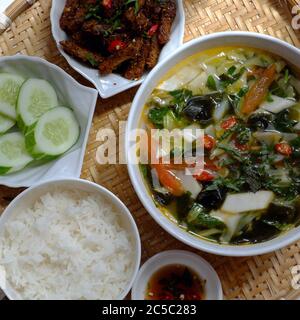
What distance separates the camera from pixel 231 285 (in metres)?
3.11

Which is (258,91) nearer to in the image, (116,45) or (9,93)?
(116,45)

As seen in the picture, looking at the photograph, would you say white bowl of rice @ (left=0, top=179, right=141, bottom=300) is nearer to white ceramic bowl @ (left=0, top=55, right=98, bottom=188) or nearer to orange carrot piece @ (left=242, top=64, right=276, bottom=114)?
white ceramic bowl @ (left=0, top=55, right=98, bottom=188)

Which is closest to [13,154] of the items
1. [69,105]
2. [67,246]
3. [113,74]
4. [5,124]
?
[5,124]

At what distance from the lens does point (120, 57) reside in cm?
311

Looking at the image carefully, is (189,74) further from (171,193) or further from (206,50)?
(171,193)

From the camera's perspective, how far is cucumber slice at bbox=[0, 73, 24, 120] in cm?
320

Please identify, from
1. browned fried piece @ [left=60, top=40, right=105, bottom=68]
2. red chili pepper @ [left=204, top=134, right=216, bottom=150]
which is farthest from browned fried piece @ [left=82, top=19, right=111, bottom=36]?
red chili pepper @ [left=204, top=134, right=216, bottom=150]

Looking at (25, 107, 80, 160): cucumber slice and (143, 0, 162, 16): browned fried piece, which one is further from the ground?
(143, 0, 162, 16): browned fried piece

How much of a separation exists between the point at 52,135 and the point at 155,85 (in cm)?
61

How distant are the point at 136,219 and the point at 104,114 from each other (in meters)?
0.61

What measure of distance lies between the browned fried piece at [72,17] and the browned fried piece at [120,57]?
255 mm

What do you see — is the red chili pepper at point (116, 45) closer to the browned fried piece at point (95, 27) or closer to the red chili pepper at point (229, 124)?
the browned fried piece at point (95, 27)

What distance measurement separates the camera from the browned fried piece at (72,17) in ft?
10.4
